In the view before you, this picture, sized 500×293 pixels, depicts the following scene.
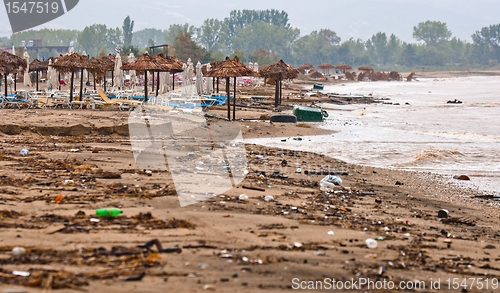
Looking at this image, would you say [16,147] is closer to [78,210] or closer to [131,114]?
[78,210]

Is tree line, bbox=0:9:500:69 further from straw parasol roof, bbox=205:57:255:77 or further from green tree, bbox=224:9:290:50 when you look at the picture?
straw parasol roof, bbox=205:57:255:77

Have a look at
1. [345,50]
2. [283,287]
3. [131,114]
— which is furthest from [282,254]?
[345,50]

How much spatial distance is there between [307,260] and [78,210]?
2.39 metres

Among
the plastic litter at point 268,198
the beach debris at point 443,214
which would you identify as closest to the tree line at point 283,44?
the plastic litter at point 268,198

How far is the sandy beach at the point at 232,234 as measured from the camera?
450 cm

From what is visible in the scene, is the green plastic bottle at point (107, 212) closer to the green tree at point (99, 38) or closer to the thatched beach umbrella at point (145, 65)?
the thatched beach umbrella at point (145, 65)

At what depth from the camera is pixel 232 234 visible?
5.55 meters

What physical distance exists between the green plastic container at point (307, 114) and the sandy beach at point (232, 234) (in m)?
12.8

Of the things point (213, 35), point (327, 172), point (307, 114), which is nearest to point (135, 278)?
point (327, 172)

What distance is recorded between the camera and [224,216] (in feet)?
20.3

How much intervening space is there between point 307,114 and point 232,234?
1775cm

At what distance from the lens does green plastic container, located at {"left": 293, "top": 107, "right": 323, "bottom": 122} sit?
2289 cm

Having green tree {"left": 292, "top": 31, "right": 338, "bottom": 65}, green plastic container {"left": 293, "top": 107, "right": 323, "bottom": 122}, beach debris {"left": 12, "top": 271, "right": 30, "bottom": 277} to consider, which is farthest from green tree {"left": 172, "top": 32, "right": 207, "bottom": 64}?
green tree {"left": 292, "top": 31, "right": 338, "bottom": 65}

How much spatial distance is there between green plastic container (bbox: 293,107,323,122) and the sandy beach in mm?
12841
